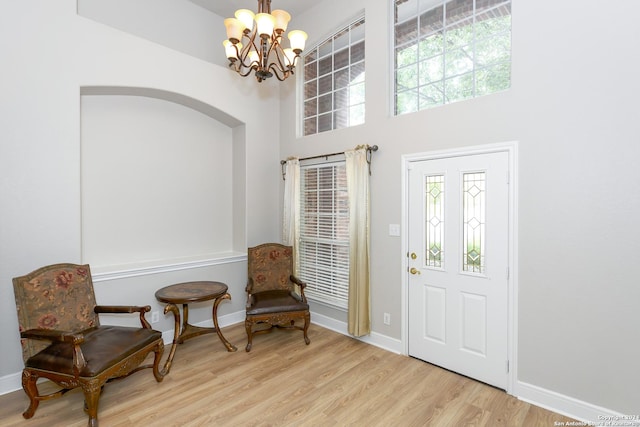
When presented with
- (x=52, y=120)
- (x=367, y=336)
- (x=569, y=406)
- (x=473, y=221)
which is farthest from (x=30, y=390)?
(x=569, y=406)

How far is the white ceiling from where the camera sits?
3979 millimetres

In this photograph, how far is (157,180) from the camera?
3.83m

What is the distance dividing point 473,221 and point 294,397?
2162mm

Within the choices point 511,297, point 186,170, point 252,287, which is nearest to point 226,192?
point 186,170

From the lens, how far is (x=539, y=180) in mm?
2404

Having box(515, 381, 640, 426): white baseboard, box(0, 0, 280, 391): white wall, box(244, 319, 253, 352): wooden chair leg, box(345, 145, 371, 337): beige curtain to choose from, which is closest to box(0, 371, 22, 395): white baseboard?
box(0, 0, 280, 391): white wall

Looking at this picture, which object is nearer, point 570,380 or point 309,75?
point 570,380

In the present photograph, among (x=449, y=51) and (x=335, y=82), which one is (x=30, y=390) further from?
(x=449, y=51)

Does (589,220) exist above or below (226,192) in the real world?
below

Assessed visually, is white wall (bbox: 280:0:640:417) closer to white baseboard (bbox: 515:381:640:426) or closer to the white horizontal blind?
white baseboard (bbox: 515:381:640:426)

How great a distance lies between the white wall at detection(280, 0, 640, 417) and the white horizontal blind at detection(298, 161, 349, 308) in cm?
156

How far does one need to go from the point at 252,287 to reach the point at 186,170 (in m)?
1.77

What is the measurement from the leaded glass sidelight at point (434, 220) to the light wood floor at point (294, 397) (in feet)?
3.51

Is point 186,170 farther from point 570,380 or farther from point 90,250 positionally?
point 570,380
